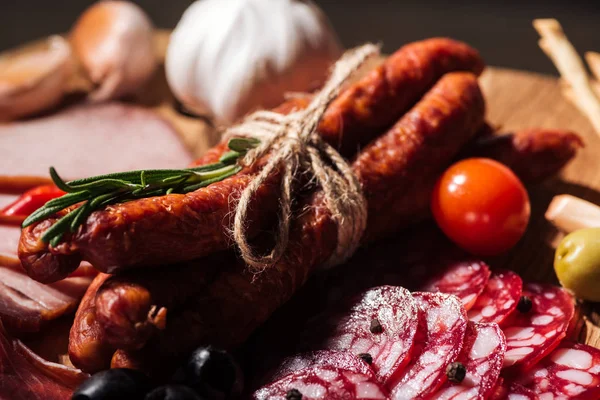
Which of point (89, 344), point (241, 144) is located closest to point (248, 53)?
point (241, 144)

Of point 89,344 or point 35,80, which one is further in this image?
point 35,80

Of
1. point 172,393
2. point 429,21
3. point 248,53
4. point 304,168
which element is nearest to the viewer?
point 172,393

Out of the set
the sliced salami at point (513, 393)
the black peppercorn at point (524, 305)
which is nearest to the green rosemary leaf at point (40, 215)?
the sliced salami at point (513, 393)

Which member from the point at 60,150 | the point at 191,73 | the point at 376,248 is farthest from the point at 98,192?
the point at 60,150

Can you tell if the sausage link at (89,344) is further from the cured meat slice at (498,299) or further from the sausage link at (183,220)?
the cured meat slice at (498,299)

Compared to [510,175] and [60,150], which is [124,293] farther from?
[60,150]

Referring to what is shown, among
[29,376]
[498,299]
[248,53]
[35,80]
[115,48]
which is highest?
[248,53]

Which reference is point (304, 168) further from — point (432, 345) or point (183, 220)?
point (432, 345)
